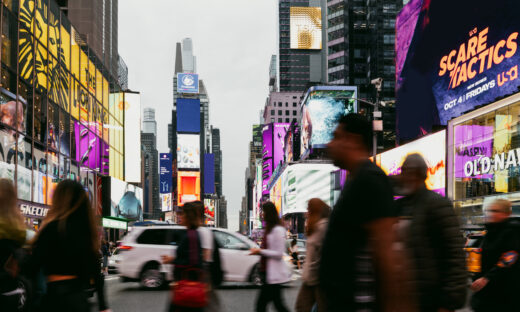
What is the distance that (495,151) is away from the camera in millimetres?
33688

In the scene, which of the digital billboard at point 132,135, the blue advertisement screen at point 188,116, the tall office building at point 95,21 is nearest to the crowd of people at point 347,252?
the digital billboard at point 132,135

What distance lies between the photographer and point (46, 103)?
36219 mm

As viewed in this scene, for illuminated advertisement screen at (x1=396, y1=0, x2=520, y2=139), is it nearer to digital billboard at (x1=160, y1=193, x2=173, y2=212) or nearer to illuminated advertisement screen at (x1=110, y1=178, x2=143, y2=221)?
illuminated advertisement screen at (x1=110, y1=178, x2=143, y2=221)

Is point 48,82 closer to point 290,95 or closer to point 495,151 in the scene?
point 495,151

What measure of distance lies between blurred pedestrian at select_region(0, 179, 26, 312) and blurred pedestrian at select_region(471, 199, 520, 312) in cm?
427

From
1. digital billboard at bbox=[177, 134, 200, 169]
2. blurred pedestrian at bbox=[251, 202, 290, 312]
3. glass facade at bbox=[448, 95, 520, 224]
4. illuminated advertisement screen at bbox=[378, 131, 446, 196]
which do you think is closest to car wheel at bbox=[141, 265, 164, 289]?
blurred pedestrian at bbox=[251, 202, 290, 312]

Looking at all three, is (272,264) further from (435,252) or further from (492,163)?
(492,163)

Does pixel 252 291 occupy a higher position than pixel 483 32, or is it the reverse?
pixel 483 32

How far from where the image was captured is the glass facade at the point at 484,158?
3183 cm

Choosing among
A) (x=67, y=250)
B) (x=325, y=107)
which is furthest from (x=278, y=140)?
(x=67, y=250)

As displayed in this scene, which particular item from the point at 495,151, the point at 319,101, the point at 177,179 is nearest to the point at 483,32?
the point at 495,151

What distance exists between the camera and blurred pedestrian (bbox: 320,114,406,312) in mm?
2750

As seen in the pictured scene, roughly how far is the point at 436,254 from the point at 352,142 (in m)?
1.53

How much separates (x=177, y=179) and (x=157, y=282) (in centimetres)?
14523
